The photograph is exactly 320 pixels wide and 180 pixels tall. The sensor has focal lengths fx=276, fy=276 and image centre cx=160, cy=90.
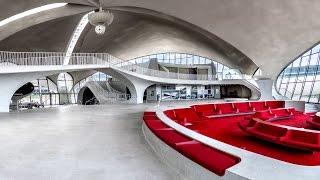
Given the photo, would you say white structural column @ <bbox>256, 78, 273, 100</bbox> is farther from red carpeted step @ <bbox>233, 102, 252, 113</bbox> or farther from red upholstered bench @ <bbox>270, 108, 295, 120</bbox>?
red upholstered bench @ <bbox>270, 108, 295, 120</bbox>

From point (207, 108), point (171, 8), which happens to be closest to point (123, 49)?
point (171, 8)

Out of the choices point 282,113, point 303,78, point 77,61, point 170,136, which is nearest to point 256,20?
point 303,78

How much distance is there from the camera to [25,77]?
62.1ft

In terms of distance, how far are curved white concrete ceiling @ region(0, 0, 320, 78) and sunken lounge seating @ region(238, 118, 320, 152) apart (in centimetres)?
1740

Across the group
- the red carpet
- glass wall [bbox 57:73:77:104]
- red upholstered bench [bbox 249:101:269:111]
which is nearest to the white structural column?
red upholstered bench [bbox 249:101:269:111]

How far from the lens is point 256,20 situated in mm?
26625

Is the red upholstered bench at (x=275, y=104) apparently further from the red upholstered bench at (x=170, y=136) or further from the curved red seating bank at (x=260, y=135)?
the red upholstered bench at (x=170, y=136)

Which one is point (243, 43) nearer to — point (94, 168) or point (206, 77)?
point (206, 77)

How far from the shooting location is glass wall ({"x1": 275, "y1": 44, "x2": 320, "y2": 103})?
28.3 meters

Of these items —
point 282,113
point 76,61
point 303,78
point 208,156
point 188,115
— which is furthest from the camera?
point 303,78

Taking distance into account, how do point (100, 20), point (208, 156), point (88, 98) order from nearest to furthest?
point (208, 156) < point (100, 20) < point (88, 98)

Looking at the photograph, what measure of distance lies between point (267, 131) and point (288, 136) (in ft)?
3.55

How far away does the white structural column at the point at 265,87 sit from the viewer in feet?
111

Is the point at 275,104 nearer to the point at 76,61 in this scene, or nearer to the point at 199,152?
the point at 76,61
